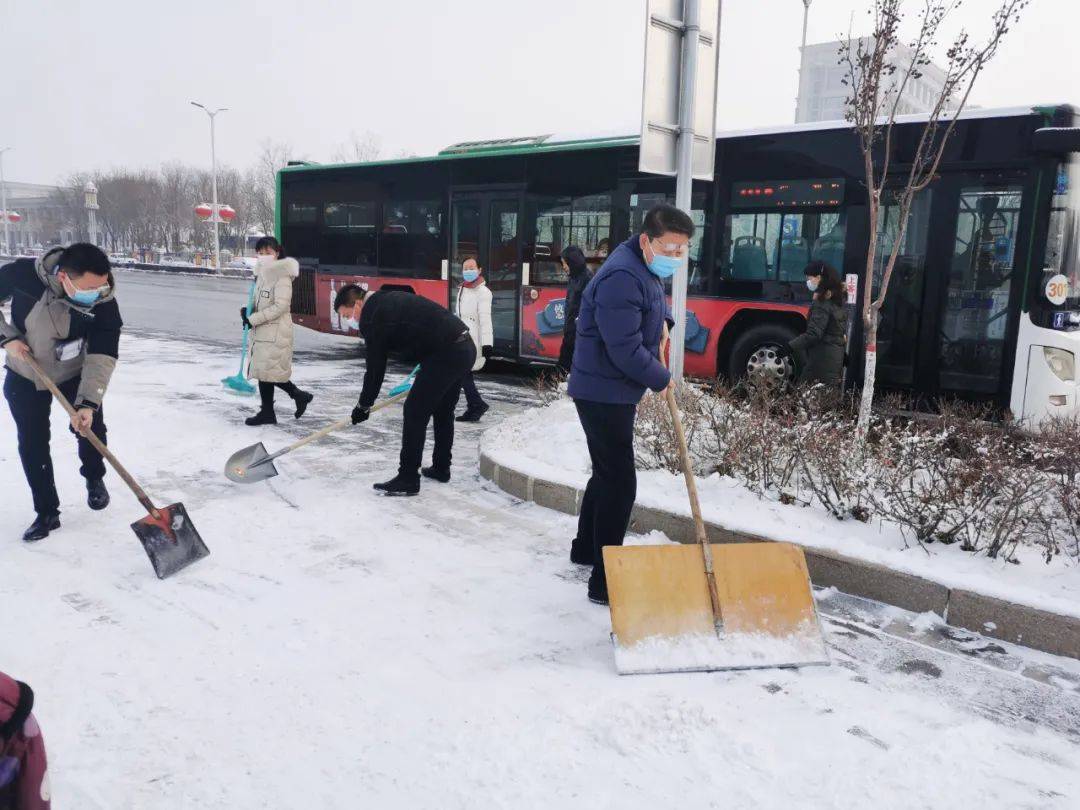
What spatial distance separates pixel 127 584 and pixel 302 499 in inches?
60.1

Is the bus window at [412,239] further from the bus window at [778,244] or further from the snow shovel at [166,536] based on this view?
the snow shovel at [166,536]

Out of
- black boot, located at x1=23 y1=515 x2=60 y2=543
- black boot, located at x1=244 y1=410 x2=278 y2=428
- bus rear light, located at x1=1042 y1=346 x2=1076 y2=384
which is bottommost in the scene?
black boot, located at x1=23 y1=515 x2=60 y2=543

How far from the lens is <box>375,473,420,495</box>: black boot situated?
5.76 metres

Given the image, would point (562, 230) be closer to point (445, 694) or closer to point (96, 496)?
point (96, 496)

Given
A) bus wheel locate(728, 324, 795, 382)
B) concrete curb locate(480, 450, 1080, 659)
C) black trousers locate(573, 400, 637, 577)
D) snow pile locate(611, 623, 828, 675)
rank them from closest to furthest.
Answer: snow pile locate(611, 623, 828, 675)
concrete curb locate(480, 450, 1080, 659)
black trousers locate(573, 400, 637, 577)
bus wheel locate(728, 324, 795, 382)

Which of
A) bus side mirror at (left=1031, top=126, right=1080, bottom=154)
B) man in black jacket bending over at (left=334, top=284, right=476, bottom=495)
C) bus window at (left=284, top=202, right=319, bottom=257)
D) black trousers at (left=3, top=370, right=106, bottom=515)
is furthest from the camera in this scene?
bus window at (left=284, top=202, right=319, bottom=257)

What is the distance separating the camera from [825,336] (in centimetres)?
706

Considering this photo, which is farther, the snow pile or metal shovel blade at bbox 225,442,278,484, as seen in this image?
metal shovel blade at bbox 225,442,278,484

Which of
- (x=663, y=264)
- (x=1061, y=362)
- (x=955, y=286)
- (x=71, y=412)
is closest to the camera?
(x=663, y=264)

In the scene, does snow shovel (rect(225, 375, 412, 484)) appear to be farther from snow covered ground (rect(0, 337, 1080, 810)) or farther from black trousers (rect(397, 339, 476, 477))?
snow covered ground (rect(0, 337, 1080, 810))

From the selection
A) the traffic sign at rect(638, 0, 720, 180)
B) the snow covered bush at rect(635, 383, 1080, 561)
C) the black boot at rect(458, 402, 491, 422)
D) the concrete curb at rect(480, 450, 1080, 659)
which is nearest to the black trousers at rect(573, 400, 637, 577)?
the concrete curb at rect(480, 450, 1080, 659)

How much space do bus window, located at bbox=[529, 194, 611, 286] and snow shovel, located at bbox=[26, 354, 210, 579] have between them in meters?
6.55

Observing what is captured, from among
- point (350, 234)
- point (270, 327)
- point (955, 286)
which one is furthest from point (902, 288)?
point (350, 234)

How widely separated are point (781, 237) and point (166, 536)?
6586 millimetres
